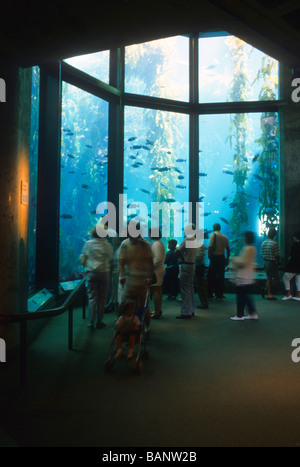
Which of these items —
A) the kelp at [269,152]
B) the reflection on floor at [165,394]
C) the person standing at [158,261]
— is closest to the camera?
the reflection on floor at [165,394]

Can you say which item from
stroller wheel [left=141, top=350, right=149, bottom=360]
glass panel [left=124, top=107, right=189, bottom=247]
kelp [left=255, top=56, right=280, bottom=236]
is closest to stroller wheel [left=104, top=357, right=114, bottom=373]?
stroller wheel [left=141, top=350, right=149, bottom=360]

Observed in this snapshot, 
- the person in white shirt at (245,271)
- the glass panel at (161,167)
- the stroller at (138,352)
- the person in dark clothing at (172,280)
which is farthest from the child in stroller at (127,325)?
the glass panel at (161,167)

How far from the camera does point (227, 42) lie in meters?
12.9

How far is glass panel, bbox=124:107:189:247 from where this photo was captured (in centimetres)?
1220

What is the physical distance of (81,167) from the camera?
1347cm

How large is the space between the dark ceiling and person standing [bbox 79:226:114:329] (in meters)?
3.17

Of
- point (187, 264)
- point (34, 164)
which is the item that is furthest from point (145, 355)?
point (34, 164)

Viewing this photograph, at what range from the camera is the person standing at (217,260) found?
10.3 m

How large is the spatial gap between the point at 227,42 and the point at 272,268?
8.30 meters

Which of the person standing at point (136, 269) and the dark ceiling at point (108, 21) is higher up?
the dark ceiling at point (108, 21)

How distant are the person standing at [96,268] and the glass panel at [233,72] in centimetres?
788

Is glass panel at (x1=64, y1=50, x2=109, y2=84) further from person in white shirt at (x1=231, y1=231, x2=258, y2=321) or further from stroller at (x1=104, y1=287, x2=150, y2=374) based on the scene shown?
stroller at (x1=104, y1=287, x2=150, y2=374)

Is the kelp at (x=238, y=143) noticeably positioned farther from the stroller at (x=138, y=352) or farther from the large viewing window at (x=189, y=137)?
the stroller at (x=138, y=352)
